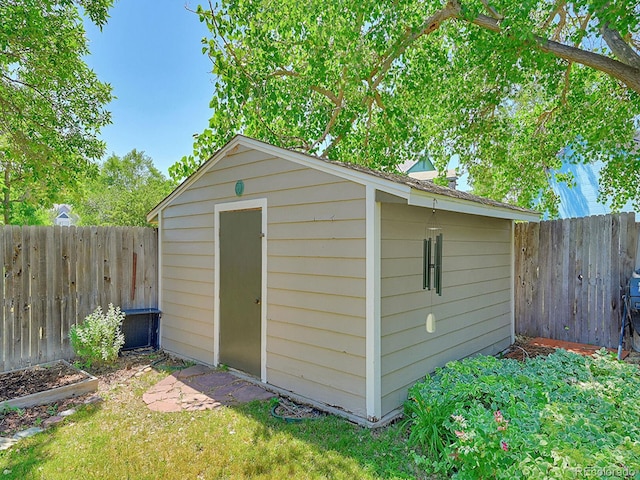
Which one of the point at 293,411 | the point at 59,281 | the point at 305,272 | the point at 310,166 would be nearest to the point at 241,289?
the point at 305,272

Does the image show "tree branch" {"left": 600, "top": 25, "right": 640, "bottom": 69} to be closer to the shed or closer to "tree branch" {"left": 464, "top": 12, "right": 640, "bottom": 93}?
"tree branch" {"left": 464, "top": 12, "right": 640, "bottom": 93}

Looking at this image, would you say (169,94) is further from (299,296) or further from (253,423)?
(253,423)

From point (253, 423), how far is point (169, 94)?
11.9 m

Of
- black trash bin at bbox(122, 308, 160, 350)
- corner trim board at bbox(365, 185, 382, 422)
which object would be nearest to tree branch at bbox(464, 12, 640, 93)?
corner trim board at bbox(365, 185, 382, 422)

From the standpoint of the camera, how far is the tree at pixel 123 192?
15.9m

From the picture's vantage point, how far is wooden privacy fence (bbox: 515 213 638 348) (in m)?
5.73

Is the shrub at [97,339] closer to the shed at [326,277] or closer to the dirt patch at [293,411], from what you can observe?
the shed at [326,277]

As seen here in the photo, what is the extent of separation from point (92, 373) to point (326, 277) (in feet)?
11.2

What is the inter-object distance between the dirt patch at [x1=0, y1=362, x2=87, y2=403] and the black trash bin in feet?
3.40

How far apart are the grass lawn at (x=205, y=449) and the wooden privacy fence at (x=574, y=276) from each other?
4.56m

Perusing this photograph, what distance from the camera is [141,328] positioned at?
19.2 ft

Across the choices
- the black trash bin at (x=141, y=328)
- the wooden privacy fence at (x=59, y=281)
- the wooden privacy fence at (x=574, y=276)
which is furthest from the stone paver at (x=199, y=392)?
the wooden privacy fence at (x=574, y=276)

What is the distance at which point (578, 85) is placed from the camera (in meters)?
7.73

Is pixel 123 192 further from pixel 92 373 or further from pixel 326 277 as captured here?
pixel 326 277
